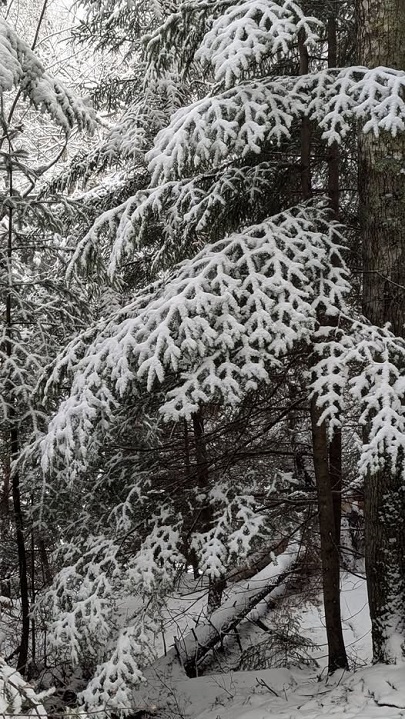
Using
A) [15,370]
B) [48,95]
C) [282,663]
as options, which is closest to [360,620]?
[282,663]

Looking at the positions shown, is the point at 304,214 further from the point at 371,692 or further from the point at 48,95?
the point at 371,692

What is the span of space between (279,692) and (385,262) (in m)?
4.56

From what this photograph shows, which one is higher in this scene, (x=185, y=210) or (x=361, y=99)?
(x=361, y=99)

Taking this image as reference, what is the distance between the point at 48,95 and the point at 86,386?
2279 millimetres

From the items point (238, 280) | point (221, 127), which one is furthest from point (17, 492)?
point (221, 127)

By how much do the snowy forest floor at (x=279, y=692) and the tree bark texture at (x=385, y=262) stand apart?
372mm

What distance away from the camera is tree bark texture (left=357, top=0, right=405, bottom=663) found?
5.02 m

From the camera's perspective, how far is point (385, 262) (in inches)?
202

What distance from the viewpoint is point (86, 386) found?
4.90 m

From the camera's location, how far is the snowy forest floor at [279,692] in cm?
467

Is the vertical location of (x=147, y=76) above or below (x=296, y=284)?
above

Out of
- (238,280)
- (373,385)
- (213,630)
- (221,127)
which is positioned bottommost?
(213,630)

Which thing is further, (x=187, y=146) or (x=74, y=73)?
(x=74, y=73)

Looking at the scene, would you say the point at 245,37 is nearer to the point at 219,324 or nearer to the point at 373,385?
the point at 219,324
